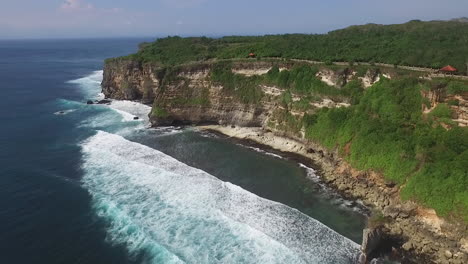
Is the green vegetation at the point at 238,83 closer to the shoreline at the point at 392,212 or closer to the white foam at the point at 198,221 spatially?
the shoreline at the point at 392,212

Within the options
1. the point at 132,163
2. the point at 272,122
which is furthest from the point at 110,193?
the point at 272,122

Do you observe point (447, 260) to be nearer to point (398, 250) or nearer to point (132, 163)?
point (398, 250)

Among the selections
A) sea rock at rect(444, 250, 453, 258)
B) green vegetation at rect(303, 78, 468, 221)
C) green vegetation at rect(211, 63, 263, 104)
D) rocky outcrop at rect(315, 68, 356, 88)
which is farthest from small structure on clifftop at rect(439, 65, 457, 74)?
green vegetation at rect(211, 63, 263, 104)

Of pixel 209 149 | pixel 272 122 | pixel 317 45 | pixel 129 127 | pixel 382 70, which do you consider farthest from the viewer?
pixel 317 45

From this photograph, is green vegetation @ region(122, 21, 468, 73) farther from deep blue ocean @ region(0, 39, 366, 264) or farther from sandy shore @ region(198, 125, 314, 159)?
deep blue ocean @ region(0, 39, 366, 264)

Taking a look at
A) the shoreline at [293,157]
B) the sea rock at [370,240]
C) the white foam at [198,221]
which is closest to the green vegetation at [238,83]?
the shoreline at [293,157]

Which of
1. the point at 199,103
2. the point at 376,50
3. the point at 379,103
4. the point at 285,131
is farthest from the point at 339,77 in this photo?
the point at 199,103
